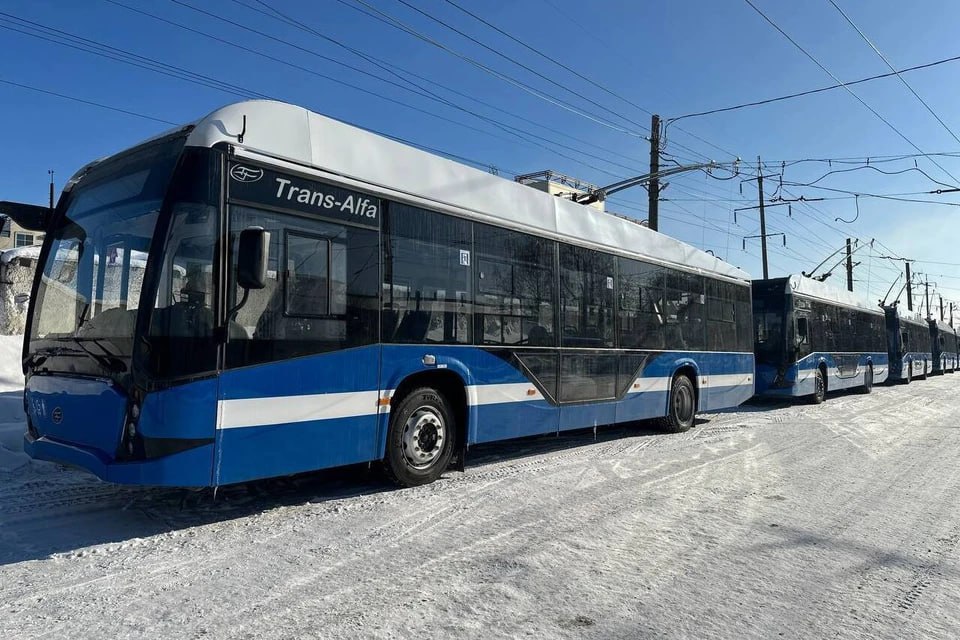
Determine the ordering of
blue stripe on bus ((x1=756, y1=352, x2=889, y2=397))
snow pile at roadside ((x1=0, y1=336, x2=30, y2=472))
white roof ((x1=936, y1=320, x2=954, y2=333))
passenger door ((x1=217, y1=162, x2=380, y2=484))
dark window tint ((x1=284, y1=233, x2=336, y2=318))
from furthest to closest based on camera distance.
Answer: white roof ((x1=936, y1=320, x2=954, y2=333)), blue stripe on bus ((x1=756, y1=352, x2=889, y2=397)), snow pile at roadside ((x1=0, y1=336, x2=30, y2=472)), dark window tint ((x1=284, y1=233, x2=336, y2=318)), passenger door ((x1=217, y1=162, x2=380, y2=484))

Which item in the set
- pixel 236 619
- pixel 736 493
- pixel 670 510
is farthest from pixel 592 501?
pixel 236 619

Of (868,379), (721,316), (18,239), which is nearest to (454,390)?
(721,316)

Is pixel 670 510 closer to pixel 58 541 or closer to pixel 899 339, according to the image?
pixel 58 541

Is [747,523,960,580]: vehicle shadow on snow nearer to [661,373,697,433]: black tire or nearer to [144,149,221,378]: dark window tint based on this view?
[144,149,221,378]: dark window tint

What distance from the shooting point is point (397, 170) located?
20.1ft

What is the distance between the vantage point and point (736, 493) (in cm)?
627

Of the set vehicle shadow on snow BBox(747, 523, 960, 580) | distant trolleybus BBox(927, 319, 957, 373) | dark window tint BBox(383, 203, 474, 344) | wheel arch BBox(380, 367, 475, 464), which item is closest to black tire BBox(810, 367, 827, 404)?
vehicle shadow on snow BBox(747, 523, 960, 580)

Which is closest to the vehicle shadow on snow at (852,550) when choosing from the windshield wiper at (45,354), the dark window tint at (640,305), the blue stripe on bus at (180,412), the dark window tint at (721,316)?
the blue stripe on bus at (180,412)

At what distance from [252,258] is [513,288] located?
135 inches

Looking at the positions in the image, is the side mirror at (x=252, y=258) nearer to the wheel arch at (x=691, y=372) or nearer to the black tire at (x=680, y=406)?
the black tire at (x=680, y=406)

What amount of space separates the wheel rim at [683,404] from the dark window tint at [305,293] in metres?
6.72

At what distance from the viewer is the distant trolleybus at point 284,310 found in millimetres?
4496

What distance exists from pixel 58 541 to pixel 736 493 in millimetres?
5894

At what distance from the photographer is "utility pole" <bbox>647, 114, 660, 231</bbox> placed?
18000mm
